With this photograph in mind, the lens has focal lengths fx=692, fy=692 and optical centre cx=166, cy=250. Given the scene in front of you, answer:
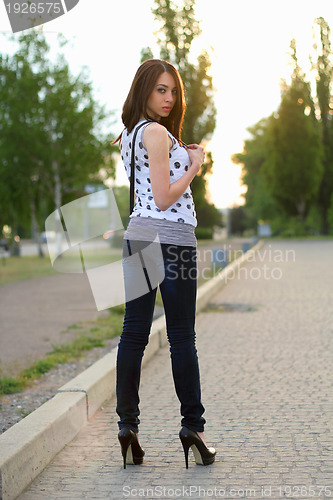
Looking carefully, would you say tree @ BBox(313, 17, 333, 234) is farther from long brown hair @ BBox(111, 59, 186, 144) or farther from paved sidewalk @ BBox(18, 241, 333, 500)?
long brown hair @ BBox(111, 59, 186, 144)

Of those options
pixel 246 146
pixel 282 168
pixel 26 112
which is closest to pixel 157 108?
pixel 26 112

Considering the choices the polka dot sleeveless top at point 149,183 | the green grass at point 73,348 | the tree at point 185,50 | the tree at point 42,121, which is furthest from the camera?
the tree at point 185,50

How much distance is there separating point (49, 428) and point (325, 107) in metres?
55.0

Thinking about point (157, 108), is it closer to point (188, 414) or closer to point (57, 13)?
point (57, 13)

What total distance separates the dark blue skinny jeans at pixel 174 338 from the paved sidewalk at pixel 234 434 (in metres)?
0.29

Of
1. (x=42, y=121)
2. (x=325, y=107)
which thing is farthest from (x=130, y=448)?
(x=325, y=107)

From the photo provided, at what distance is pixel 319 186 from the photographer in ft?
190

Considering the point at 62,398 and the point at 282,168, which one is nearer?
the point at 62,398

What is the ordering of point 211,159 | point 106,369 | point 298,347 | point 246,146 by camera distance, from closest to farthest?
point 106,369
point 298,347
point 211,159
point 246,146

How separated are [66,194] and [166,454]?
105 feet

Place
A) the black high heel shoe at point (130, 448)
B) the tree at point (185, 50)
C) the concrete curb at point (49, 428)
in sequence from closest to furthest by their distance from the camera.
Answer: the concrete curb at point (49, 428) < the black high heel shoe at point (130, 448) < the tree at point (185, 50)

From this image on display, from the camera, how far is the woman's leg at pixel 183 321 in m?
3.35

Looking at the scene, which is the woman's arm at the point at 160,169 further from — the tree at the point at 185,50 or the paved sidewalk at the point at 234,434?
the tree at the point at 185,50

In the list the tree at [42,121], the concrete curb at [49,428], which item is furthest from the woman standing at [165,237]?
the tree at [42,121]
